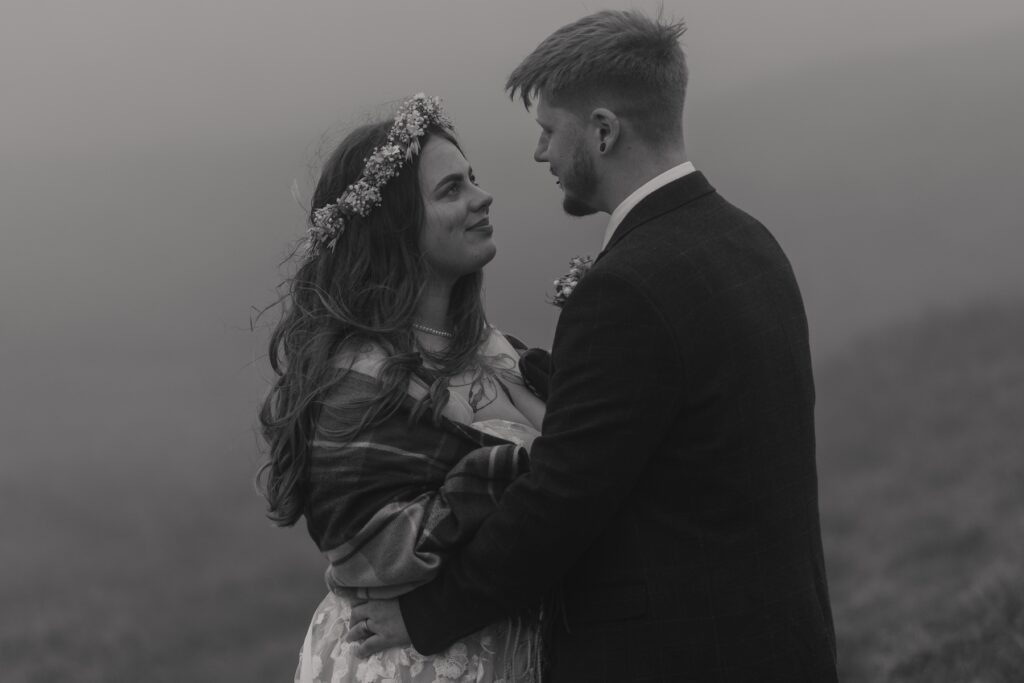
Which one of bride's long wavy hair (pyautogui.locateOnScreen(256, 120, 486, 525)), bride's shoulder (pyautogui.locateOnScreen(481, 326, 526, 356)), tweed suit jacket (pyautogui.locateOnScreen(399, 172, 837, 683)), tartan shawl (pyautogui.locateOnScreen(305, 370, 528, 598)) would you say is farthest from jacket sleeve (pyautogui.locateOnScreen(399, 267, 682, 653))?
bride's shoulder (pyautogui.locateOnScreen(481, 326, 526, 356))

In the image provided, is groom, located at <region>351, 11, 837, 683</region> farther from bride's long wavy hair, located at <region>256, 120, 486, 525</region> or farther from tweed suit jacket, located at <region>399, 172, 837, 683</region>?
bride's long wavy hair, located at <region>256, 120, 486, 525</region>

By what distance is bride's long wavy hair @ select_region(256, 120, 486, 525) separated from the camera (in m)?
3.03

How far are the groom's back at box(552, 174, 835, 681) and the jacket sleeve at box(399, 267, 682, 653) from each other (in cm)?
3

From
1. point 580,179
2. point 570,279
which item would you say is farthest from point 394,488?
point 580,179

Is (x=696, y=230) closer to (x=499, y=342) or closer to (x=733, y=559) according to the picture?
(x=733, y=559)

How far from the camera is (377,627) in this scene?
298cm

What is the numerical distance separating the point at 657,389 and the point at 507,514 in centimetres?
47

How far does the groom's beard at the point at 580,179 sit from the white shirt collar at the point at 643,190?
0.29 ft

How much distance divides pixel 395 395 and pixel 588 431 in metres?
0.69

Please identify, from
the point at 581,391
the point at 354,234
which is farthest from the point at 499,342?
the point at 581,391

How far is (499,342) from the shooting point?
11.7 ft

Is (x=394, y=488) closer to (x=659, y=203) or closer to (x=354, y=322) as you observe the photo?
(x=354, y=322)

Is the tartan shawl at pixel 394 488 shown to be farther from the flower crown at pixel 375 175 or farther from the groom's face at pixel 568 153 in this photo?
the groom's face at pixel 568 153

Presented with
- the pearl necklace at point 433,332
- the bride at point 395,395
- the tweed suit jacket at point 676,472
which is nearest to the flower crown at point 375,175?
the bride at point 395,395
